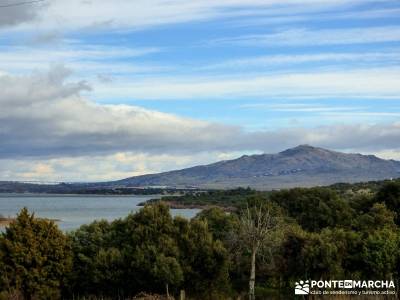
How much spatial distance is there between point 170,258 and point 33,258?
6.63m

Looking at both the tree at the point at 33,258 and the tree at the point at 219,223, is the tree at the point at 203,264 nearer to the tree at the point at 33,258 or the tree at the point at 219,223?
the tree at the point at 33,258

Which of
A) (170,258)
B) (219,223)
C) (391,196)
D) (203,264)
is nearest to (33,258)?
(170,258)

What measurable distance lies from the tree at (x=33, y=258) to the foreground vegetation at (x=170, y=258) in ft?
0.15

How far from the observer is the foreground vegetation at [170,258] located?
1268 inches

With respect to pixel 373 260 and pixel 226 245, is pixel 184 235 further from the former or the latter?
pixel 373 260

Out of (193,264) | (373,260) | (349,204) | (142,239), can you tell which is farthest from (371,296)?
(349,204)

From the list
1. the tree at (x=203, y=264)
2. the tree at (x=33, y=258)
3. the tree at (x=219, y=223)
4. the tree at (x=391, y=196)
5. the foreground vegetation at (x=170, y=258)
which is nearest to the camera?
the tree at (x=33, y=258)

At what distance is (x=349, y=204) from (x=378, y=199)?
5.01 metres

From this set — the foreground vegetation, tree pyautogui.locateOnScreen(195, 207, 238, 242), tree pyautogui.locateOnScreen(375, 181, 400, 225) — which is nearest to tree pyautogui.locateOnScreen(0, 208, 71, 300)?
the foreground vegetation

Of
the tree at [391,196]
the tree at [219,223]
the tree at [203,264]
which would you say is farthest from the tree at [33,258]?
the tree at [391,196]

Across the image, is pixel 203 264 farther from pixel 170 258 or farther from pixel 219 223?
pixel 219 223

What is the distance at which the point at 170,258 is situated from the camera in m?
32.9

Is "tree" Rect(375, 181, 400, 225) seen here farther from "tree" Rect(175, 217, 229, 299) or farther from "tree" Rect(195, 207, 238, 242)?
"tree" Rect(175, 217, 229, 299)

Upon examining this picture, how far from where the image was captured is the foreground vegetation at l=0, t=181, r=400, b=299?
1268 inches
